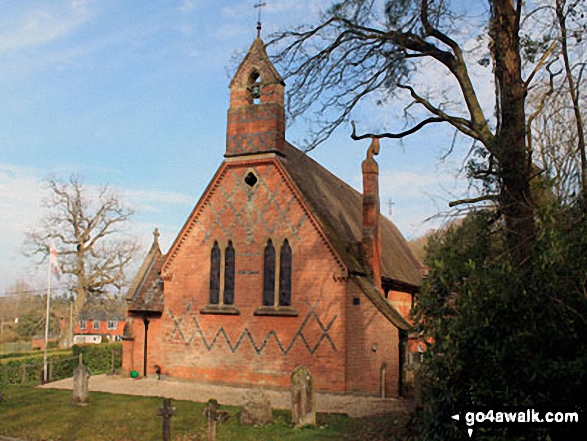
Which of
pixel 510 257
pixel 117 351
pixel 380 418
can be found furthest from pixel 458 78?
pixel 117 351

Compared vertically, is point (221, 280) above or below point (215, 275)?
below

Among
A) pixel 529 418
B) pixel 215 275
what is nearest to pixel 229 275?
pixel 215 275

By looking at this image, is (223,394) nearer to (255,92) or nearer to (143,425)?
(143,425)

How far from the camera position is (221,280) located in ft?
79.4

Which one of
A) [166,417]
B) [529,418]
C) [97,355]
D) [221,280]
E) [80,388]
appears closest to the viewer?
[529,418]

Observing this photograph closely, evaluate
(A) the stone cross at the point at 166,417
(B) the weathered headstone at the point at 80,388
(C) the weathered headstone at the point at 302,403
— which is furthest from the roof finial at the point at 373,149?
(A) the stone cross at the point at 166,417

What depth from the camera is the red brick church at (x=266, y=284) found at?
843 inches

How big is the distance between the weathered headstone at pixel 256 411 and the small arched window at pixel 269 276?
7821 millimetres

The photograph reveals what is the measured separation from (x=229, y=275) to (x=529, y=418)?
17.9 m

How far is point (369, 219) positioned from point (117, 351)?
1871 cm

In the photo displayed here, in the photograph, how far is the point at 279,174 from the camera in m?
23.5

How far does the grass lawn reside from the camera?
13945 millimetres

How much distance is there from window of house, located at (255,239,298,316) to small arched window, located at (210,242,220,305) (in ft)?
7.38

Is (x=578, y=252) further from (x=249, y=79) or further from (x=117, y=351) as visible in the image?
(x=117, y=351)
